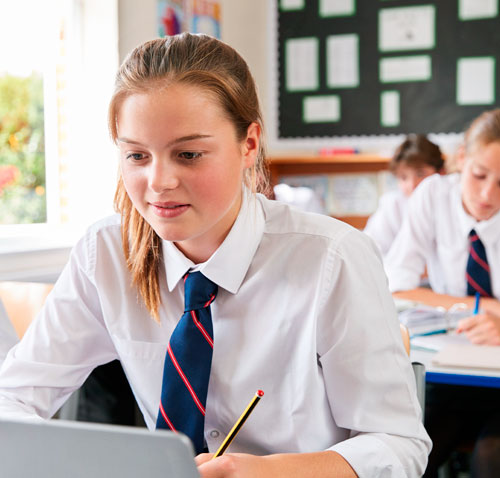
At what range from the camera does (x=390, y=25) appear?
4203 mm

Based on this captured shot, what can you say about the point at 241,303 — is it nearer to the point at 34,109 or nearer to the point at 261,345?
the point at 261,345

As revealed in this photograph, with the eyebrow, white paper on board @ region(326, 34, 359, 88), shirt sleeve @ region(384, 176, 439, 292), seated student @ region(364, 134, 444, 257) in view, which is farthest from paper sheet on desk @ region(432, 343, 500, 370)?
white paper on board @ region(326, 34, 359, 88)

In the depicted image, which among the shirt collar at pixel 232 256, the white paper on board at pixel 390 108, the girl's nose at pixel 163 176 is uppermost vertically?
the white paper on board at pixel 390 108

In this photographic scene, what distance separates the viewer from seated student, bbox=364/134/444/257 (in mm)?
3567

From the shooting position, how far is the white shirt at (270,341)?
38.3 inches

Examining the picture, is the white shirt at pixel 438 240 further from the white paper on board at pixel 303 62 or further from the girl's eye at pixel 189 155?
the white paper on board at pixel 303 62

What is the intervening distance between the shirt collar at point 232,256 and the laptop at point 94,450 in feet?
1.75

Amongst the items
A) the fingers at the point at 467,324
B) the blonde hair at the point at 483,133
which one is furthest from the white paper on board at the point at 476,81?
the fingers at the point at 467,324

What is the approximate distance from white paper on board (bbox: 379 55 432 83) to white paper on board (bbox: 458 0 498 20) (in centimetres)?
31

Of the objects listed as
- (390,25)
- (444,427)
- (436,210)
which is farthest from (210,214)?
(390,25)

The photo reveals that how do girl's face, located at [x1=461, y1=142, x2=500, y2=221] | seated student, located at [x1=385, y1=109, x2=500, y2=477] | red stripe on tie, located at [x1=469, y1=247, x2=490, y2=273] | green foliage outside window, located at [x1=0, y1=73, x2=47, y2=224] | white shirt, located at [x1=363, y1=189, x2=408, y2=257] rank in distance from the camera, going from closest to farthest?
seated student, located at [x1=385, y1=109, x2=500, y2=477] → girl's face, located at [x1=461, y1=142, x2=500, y2=221] → red stripe on tie, located at [x1=469, y1=247, x2=490, y2=273] → green foliage outside window, located at [x1=0, y1=73, x2=47, y2=224] → white shirt, located at [x1=363, y1=189, x2=408, y2=257]

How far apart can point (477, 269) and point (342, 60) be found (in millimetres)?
2264

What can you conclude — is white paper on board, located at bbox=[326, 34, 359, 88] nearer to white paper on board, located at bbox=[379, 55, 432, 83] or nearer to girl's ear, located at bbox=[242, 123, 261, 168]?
white paper on board, located at bbox=[379, 55, 432, 83]

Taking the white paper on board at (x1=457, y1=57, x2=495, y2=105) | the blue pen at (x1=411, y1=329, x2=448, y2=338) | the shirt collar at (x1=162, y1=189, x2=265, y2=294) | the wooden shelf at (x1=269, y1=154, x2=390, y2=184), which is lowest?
the blue pen at (x1=411, y1=329, x2=448, y2=338)
